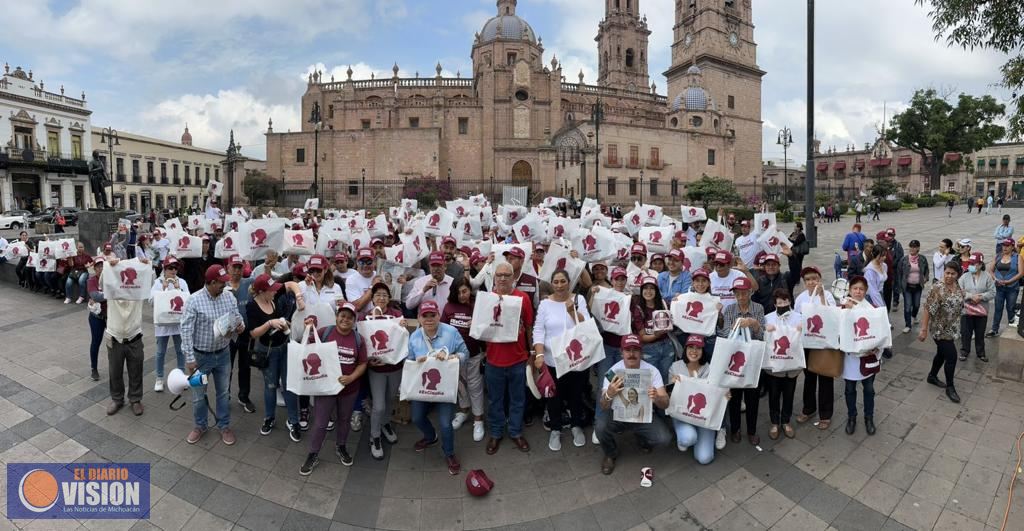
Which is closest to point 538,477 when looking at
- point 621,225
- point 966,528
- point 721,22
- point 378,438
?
point 378,438

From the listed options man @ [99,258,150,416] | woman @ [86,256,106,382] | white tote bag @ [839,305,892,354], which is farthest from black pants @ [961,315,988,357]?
woman @ [86,256,106,382]

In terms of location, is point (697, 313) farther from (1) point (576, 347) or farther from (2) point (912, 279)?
(2) point (912, 279)

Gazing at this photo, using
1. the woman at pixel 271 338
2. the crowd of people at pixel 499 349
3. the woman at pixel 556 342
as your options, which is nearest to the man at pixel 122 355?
the crowd of people at pixel 499 349

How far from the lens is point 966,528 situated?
4.29 metres

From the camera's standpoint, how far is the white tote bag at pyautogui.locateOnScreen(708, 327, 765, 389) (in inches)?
199

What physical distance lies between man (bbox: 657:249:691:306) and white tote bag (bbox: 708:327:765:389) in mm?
1698

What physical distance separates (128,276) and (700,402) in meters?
6.89

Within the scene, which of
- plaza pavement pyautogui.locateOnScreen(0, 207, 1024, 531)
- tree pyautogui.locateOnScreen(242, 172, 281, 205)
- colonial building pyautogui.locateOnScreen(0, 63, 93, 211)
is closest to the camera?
plaza pavement pyautogui.locateOnScreen(0, 207, 1024, 531)

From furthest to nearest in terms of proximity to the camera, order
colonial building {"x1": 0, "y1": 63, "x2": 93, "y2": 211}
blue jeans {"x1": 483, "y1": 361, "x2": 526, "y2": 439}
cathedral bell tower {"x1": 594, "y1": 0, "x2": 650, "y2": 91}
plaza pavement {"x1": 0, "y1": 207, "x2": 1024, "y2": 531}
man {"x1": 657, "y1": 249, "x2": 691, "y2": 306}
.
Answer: cathedral bell tower {"x1": 594, "y1": 0, "x2": 650, "y2": 91} → colonial building {"x1": 0, "y1": 63, "x2": 93, "y2": 211} → man {"x1": 657, "y1": 249, "x2": 691, "y2": 306} → blue jeans {"x1": 483, "y1": 361, "x2": 526, "y2": 439} → plaza pavement {"x1": 0, "y1": 207, "x2": 1024, "y2": 531}

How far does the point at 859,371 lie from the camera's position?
5586 millimetres

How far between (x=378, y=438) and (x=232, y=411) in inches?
89.7

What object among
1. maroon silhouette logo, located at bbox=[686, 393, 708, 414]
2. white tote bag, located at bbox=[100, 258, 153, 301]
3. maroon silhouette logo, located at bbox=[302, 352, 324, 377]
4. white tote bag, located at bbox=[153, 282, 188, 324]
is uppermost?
white tote bag, located at bbox=[100, 258, 153, 301]

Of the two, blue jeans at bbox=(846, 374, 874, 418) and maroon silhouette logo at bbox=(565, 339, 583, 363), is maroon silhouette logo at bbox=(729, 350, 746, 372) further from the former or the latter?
blue jeans at bbox=(846, 374, 874, 418)

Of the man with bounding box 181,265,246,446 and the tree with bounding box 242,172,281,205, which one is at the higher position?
the tree with bounding box 242,172,281,205
